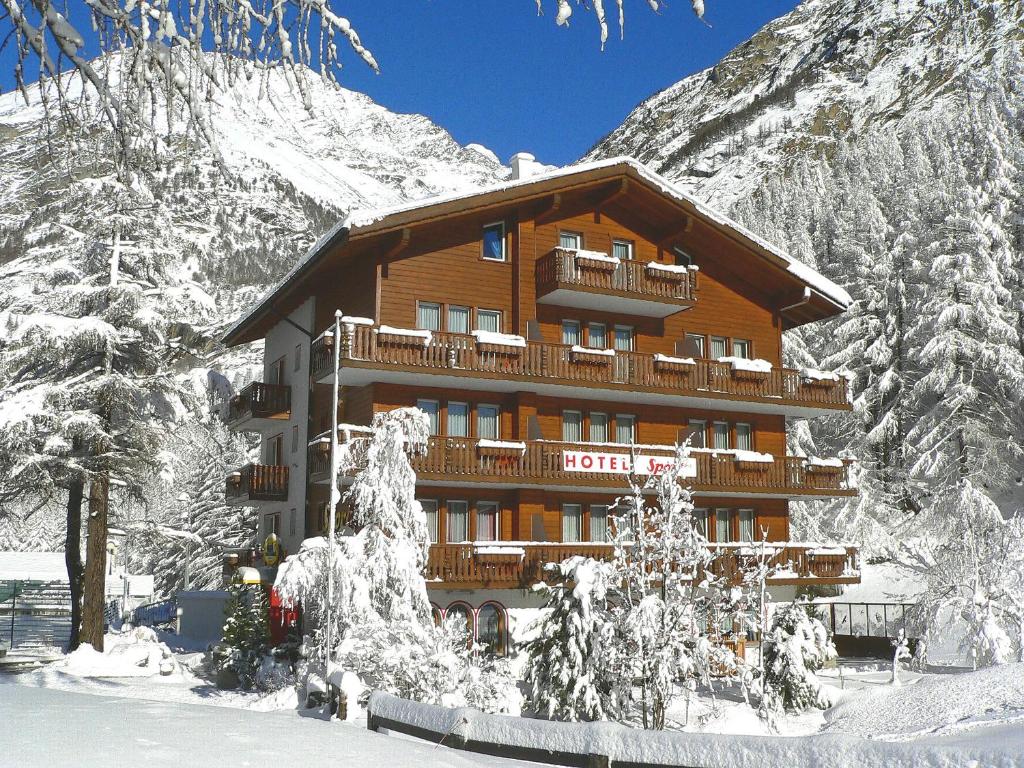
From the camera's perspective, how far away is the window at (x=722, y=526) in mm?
31328

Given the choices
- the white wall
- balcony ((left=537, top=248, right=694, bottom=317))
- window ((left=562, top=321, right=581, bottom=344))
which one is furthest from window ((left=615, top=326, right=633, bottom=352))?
the white wall

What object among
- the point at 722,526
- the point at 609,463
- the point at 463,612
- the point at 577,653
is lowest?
the point at 463,612

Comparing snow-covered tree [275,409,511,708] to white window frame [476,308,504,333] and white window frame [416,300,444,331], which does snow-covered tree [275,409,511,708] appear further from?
white window frame [476,308,504,333]

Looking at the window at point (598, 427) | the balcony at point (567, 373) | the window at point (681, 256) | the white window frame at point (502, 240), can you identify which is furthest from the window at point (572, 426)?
the window at point (681, 256)

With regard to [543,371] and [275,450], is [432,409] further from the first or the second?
[275,450]

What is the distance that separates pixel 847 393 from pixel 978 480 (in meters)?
13.8

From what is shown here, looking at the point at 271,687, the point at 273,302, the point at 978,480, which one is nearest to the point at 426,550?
the point at 271,687

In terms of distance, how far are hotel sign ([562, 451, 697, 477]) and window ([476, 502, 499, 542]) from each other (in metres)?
2.38

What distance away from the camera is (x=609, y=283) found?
29.4m

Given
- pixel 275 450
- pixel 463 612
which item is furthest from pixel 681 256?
pixel 275 450

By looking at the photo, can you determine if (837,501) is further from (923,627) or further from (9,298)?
Answer: (9,298)

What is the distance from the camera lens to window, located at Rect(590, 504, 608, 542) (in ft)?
96.9

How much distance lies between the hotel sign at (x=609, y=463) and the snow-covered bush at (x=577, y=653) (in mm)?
10195

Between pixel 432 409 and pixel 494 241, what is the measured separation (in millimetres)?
5477
